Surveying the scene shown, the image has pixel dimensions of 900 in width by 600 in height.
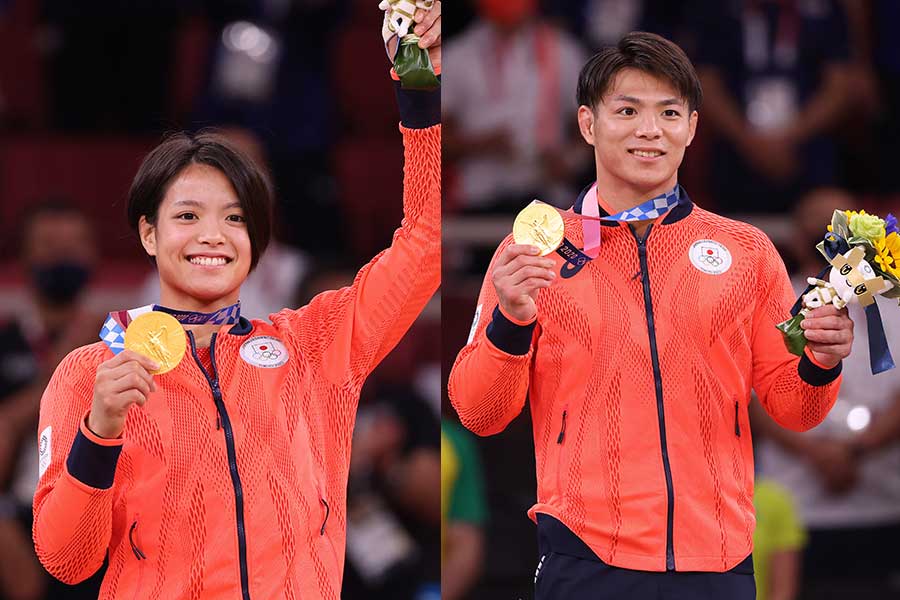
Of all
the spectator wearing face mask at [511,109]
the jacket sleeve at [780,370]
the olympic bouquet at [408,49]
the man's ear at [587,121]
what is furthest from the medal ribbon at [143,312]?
the spectator wearing face mask at [511,109]

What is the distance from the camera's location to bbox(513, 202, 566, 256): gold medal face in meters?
2.82

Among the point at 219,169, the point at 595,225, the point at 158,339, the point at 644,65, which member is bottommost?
the point at 158,339

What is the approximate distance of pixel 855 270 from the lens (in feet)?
9.39

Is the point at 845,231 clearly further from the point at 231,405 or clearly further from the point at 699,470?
the point at 231,405

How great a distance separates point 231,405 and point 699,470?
37.7 inches

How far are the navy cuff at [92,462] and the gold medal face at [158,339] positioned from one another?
17 centimetres

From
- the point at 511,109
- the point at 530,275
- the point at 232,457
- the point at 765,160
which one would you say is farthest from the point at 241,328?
the point at 765,160

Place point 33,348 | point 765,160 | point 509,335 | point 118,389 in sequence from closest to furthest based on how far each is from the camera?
point 118,389 → point 509,335 → point 33,348 → point 765,160

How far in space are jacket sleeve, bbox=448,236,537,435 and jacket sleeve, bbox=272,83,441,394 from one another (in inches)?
6.4

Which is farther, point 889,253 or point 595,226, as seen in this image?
point 595,226

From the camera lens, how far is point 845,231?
9.52ft

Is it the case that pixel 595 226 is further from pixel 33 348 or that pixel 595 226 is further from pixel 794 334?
pixel 33 348

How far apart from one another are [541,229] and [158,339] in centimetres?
78

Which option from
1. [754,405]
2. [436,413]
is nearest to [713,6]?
[754,405]
